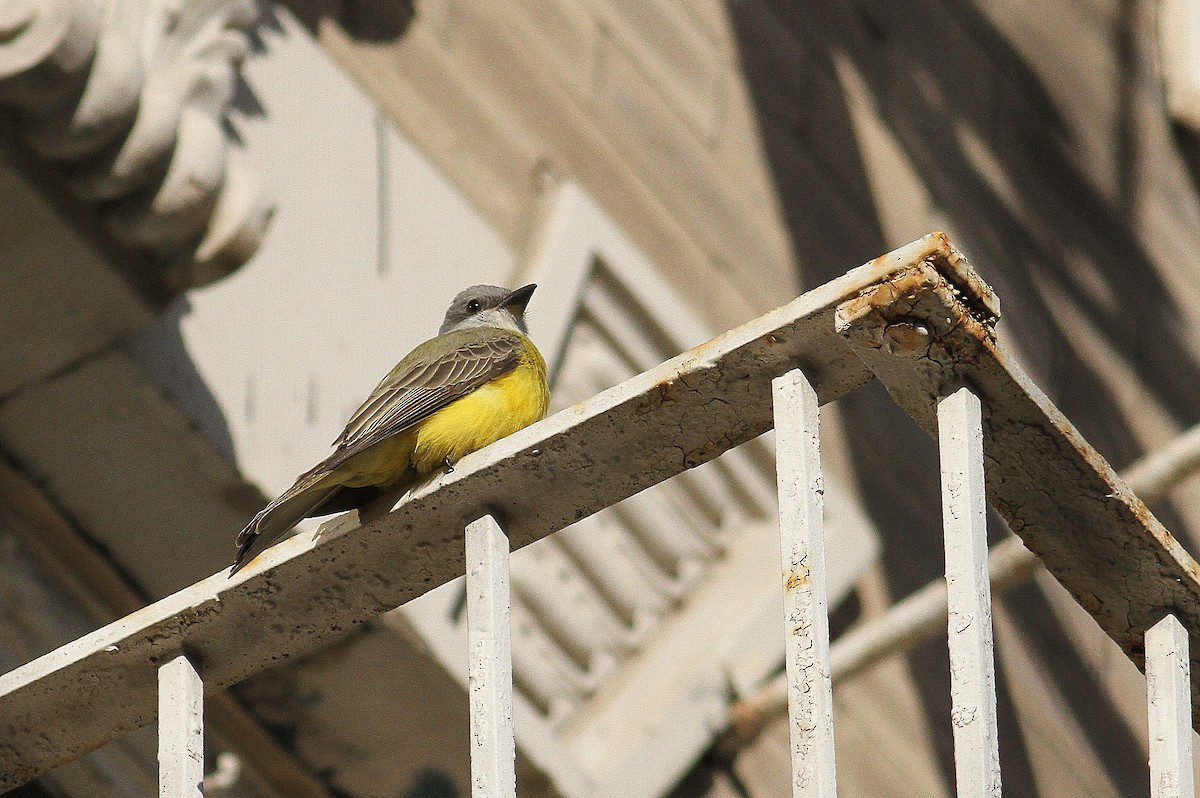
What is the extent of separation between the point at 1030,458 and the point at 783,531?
42 centimetres

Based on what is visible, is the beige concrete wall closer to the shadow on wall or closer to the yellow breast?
the shadow on wall

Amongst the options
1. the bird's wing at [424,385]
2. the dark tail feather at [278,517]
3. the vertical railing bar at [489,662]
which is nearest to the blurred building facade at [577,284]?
the bird's wing at [424,385]

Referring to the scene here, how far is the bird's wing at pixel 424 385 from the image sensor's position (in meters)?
4.45

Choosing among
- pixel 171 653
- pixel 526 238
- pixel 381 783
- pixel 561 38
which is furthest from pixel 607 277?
pixel 171 653

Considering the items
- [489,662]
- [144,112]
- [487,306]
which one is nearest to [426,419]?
[144,112]

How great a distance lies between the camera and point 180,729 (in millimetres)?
2977

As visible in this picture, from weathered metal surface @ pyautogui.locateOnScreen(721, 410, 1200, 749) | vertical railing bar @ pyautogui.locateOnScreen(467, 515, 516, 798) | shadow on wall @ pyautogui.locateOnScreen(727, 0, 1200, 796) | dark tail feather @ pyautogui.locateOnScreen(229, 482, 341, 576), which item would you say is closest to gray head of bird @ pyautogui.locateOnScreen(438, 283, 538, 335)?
weathered metal surface @ pyautogui.locateOnScreen(721, 410, 1200, 749)

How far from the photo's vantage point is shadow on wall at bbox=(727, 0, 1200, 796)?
25.1ft

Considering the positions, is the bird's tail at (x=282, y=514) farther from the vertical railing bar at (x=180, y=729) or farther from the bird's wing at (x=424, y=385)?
the vertical railing bar at (x=180, y=729)

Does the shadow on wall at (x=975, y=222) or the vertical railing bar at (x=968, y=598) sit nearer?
the vertical railing bar at (x=968, y=598)

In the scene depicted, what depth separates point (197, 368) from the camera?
5.16m

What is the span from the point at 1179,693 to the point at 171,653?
4.85 ft

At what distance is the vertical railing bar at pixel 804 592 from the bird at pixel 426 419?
4.70 ft

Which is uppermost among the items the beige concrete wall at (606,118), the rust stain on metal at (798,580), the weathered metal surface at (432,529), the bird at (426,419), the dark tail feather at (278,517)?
the beige concrete wall at (606,118)
